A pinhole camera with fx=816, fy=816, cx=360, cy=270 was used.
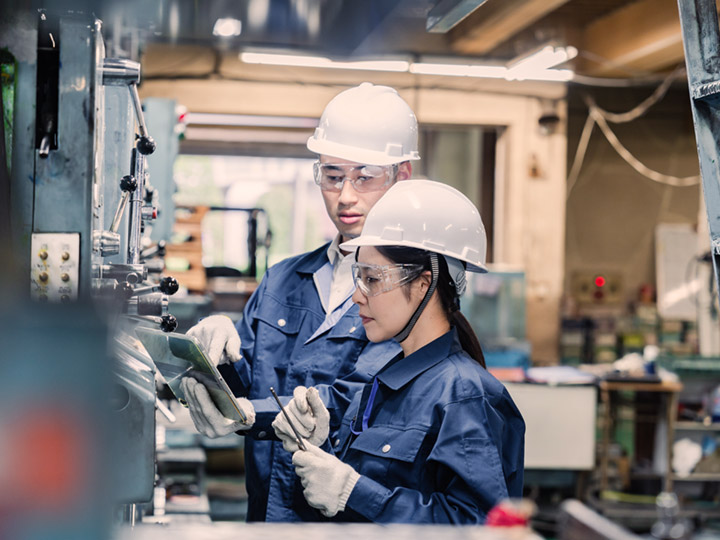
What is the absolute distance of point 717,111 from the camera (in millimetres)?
1801

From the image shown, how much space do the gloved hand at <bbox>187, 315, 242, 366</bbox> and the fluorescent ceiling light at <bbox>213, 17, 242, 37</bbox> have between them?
5.64 m

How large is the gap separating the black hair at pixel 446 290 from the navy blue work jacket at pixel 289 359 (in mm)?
200

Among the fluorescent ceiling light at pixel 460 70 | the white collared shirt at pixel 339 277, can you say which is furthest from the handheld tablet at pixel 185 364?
the fluorescent ceiling light at pixel 460 70

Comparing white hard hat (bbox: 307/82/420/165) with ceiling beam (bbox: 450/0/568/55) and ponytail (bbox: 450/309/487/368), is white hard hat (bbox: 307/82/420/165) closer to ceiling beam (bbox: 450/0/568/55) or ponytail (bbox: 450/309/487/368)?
ponytail (bbox: 450/309/487/368)

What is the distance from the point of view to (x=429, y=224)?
1813 millimetres

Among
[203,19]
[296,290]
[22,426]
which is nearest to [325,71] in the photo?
[203,19]

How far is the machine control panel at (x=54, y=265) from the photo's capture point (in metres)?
1.35

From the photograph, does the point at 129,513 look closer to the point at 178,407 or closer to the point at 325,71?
the point at 178,407

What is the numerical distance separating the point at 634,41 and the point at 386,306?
22.4ft

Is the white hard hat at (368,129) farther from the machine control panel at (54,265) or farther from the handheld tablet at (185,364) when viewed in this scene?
the machine control panel at (54,265)

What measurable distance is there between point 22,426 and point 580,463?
5476mm

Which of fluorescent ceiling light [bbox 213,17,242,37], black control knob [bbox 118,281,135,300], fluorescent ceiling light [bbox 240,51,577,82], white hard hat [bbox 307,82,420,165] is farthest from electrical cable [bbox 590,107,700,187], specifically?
black control knob [bbox 118,281,135,300]

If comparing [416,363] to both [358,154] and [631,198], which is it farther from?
[631,198]

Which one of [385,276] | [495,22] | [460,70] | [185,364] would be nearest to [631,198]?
[460,70]
